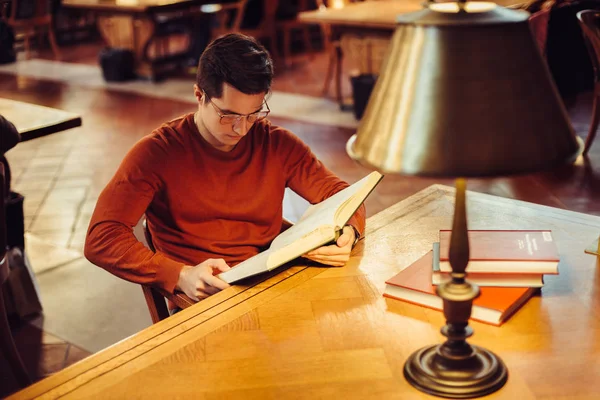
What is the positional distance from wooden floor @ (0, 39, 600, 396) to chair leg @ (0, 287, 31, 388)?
342mm

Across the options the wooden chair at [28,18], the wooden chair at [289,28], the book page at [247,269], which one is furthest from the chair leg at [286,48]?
the book page at [247,269]

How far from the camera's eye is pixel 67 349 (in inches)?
117

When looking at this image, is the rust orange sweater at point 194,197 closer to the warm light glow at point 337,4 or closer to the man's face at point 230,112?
the man's face at point 230,112

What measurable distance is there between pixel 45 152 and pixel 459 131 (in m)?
5.19

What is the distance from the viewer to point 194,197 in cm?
206

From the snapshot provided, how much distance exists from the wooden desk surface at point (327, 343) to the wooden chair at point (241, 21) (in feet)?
21.9

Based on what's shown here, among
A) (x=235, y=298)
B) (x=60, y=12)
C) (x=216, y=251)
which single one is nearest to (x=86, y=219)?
(x=216, y=251)

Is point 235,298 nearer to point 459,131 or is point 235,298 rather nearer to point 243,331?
point 243,331

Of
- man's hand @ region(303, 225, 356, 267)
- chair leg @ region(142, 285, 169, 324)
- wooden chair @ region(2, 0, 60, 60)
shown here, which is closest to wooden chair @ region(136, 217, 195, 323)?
chair leg @ region(142, 285, 169, 324)

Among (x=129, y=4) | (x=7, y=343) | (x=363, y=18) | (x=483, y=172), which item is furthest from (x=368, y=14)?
(x=483, y=172)

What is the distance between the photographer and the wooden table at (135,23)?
808cm

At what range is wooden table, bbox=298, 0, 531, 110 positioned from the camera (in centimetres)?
596

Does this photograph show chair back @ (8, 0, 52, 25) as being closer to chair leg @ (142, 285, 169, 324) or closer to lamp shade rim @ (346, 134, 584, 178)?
chair leg @ (142, 285, 169, 324)

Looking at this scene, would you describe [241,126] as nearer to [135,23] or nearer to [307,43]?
[135,23]
